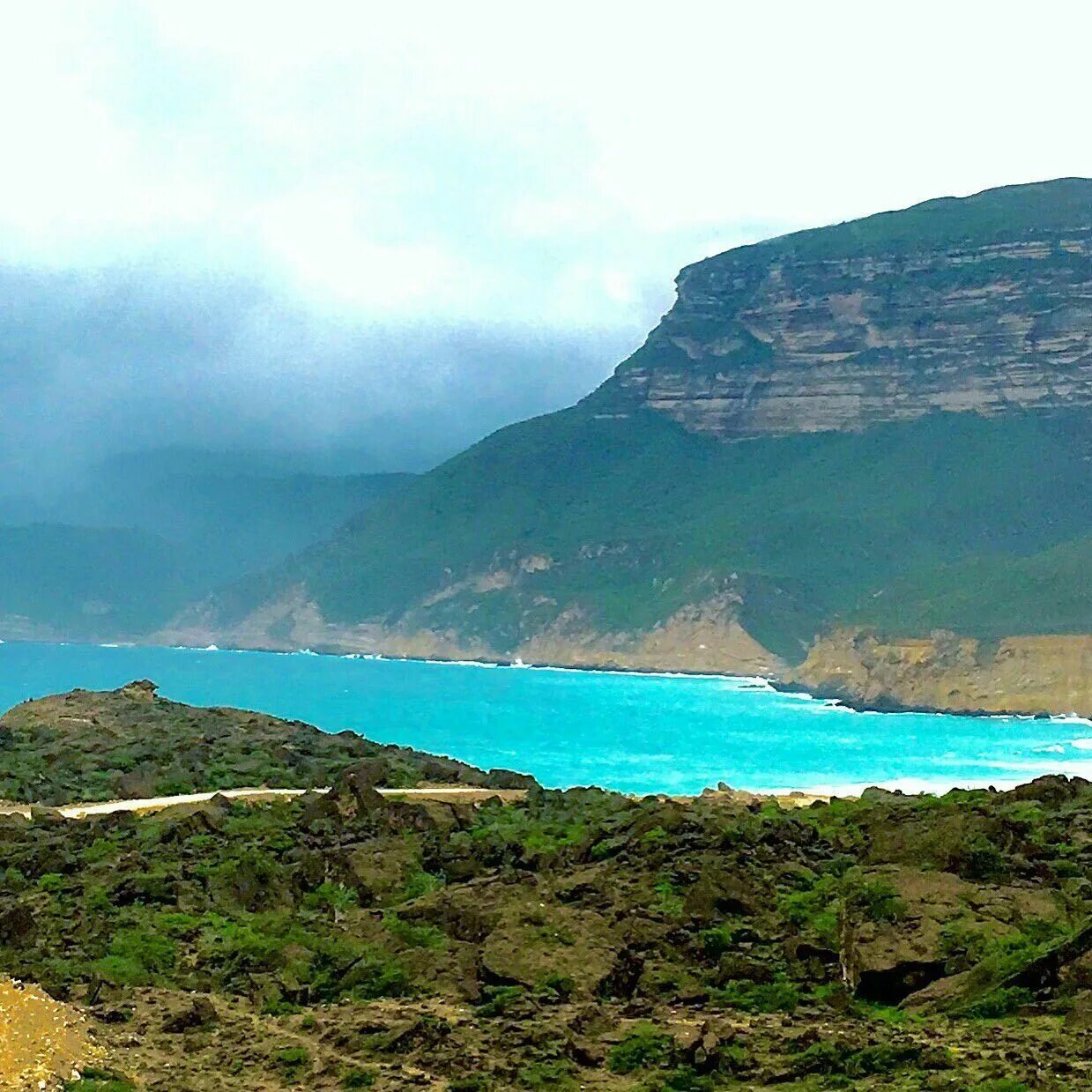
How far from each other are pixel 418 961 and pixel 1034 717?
11956cm

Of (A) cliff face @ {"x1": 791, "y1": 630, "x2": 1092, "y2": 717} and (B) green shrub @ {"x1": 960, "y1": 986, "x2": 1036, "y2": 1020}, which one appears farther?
(A) cliff face @ {"x1": 791, "y1": 630, "x2": 1092, "y2": 717}

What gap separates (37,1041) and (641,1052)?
499 centimetres

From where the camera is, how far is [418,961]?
55.4 feet

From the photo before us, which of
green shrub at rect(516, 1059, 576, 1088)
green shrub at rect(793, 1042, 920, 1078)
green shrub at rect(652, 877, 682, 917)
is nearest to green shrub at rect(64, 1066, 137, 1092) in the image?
green shrub at rect(516, 1059, 576, 1088)

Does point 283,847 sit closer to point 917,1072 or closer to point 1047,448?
point 917,1072

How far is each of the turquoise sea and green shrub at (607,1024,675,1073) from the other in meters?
53.8

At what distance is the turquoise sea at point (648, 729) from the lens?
79125 mm

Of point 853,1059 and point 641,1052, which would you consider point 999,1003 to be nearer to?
point 853,1059

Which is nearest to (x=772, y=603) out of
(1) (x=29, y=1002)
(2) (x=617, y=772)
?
(2) (x=617, y=772)

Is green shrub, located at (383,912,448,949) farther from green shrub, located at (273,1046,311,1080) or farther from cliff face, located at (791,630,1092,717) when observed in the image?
cliff face, located at (791,630,1092,717)

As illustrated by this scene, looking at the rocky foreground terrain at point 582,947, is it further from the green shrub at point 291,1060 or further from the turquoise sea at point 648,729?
the turquoise sea at point 648,729

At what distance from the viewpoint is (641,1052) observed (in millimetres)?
13602

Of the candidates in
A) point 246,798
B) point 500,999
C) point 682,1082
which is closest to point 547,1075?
point 682,1082

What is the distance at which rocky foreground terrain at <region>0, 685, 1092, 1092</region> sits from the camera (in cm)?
1341
